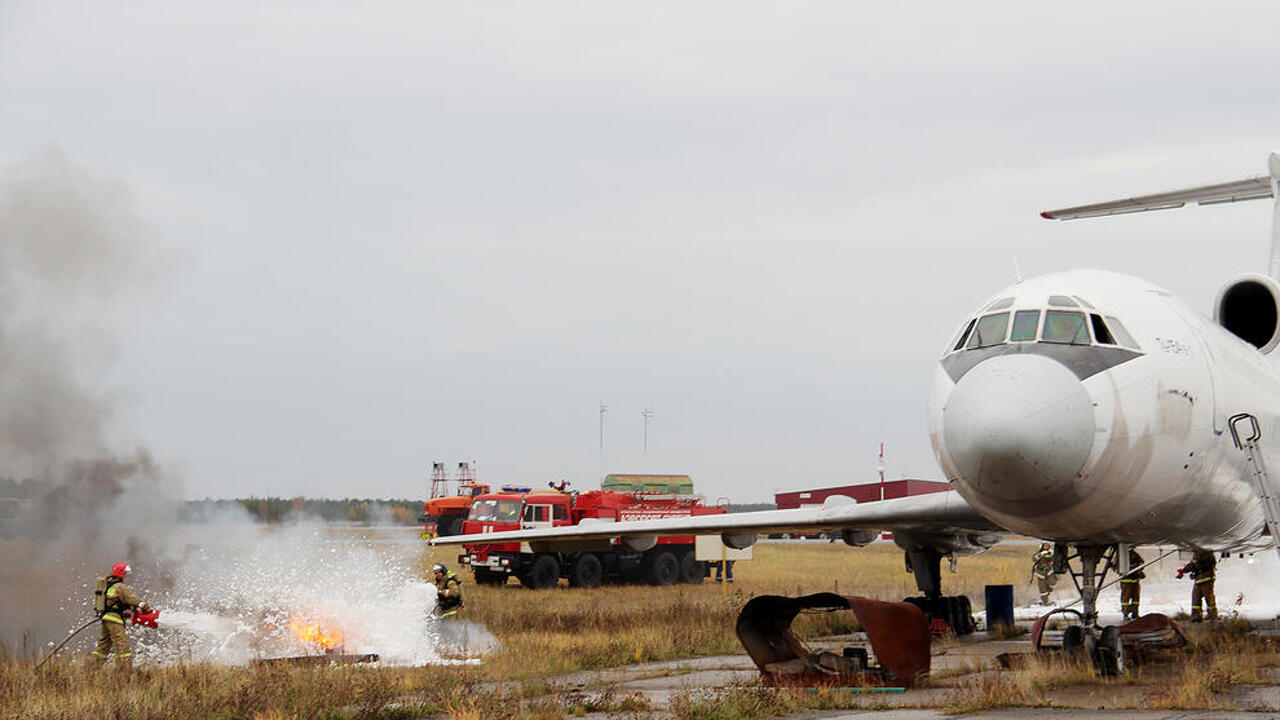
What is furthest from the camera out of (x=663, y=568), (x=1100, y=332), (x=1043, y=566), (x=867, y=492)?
(x=867, y=492)

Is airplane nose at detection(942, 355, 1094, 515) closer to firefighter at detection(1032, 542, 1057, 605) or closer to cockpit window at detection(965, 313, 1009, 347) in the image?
cockpit window at detection(965, 313, 1009, 347)

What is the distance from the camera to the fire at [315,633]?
675 inches

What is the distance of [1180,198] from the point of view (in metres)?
19.4

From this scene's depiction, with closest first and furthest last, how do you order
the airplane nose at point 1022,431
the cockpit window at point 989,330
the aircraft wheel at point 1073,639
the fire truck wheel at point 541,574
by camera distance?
the airplane nose at point 1022,431
the cockpit window at point 989,330
the aircraft wheel at point 1073,639
the fire truck wheel at point 541,574

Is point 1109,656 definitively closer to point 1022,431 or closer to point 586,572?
point 1022,431

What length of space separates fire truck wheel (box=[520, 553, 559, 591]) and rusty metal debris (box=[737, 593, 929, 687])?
1701 cm

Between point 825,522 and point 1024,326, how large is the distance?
5.28m

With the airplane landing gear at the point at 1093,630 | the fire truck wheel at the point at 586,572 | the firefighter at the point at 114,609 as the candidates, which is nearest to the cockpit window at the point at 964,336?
the airplane landing gear at the point at 1093,630

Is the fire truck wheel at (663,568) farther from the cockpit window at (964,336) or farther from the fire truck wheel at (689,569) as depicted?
the cockpit window at (964,336)

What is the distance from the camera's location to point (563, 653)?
14.2 meters

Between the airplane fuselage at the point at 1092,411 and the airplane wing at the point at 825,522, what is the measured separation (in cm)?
277

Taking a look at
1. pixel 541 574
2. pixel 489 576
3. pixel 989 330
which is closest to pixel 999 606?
pixel 989 330

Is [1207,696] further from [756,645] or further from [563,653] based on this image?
[563,653]

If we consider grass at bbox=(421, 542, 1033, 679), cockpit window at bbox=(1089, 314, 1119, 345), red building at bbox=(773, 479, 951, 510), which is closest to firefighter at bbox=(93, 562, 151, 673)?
grass at bbox=(421, 542, 1033, 679)
